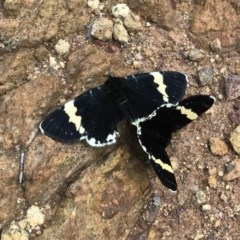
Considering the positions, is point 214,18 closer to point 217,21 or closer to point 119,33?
point 217,21

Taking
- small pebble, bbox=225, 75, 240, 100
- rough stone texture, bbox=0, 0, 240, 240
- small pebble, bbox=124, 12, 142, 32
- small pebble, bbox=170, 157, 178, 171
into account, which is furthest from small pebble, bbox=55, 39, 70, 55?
small pebble, bbox=225, 75, 240, 100

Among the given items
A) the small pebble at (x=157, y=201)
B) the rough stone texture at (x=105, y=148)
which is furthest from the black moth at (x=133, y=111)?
the small pebble at (x=157, y=201)

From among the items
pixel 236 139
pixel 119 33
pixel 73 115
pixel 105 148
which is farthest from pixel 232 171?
pixel 119 33

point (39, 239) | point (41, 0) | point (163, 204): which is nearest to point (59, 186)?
point (39, 239)

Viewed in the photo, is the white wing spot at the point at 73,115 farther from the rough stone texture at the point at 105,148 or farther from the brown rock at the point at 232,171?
the brown rock at the point at 232,171

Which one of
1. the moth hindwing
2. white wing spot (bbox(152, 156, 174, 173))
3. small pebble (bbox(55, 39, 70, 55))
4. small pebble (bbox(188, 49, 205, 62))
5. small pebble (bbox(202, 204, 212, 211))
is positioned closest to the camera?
white wing spot (bbox(152, 156, 174, 173))

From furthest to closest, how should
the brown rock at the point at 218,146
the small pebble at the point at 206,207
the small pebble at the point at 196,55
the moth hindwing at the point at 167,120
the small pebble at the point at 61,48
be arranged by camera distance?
the small pebble at the point at 196,55
the small pebble at the point at 61,48
the brown rock at the point at 218,146
the small pebble at the point at 206,207
the moth hindwing at the point at 167,120

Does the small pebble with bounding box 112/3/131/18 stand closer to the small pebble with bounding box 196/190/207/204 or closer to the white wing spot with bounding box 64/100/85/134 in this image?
the white wing spot with bounding box 64/100/85/134
